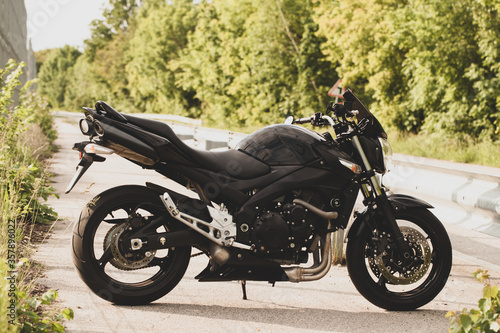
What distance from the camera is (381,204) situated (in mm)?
4676

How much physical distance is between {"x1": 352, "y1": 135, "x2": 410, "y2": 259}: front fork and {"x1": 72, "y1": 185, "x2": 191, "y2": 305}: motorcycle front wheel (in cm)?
139

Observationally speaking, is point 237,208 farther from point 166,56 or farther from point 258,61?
point 166,56

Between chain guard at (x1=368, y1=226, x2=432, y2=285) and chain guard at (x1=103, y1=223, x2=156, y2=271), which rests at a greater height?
chain guard at (x1=103, y1=223, x2=156, y2=271)

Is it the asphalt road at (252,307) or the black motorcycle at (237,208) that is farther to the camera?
the black motorcycle at (237,208)

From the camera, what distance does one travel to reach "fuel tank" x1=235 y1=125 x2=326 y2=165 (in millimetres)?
4453

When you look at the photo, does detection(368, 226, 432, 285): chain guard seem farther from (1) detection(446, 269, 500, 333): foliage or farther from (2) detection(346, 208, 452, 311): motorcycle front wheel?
(1) detection(446, 269, 500, 333): foliage

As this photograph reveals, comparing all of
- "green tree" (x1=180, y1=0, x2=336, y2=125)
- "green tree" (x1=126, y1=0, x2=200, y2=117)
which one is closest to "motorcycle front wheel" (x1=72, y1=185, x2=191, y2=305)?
"green tree" (x1=180, y1=0, x2=336, y2=125)

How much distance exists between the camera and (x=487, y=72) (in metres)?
22.2

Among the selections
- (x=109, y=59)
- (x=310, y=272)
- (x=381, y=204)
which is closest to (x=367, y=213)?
(x=381, y=204)

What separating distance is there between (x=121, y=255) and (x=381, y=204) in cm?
191

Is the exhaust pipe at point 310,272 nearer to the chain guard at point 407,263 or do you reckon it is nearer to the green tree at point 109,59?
the chain guard at point 407,263

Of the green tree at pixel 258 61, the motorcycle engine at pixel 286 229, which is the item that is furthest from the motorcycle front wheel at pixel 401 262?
the green tree at pixel 258 61

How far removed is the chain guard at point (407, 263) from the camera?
467 cm

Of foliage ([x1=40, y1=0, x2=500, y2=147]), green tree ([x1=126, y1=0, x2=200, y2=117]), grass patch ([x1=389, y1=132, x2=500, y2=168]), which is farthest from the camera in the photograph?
green tree ([x1=126, y1=0, x2=200, y2=117])
